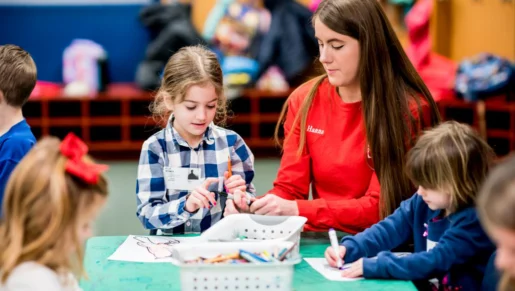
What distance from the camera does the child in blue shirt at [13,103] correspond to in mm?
2570

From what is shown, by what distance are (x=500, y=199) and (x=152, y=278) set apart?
3.22ft

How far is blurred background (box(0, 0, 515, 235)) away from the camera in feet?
21.0

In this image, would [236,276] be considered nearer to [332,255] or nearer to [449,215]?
[332,255]

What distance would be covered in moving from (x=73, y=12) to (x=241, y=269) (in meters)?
5.77

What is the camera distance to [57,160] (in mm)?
1687

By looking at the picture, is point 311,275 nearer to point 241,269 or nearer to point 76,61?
point 241,269

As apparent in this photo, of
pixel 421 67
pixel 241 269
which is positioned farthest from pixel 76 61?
pixel 241 269

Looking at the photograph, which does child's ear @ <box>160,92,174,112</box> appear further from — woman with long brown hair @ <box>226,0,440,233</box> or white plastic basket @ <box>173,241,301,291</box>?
white plastic basket @ <box>173,241,301,291</box>

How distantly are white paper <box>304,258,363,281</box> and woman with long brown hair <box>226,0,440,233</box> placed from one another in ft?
0.94

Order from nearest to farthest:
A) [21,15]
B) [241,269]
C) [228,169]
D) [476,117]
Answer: [241,269] → [228,169] → [476,117] → [21,15]

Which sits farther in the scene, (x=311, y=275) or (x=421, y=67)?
(x=421, y=67)

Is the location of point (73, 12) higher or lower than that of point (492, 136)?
higher

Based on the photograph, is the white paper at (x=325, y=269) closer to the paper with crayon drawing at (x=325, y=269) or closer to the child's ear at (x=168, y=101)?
the paper with crayon drawing at (x=325, y=269)


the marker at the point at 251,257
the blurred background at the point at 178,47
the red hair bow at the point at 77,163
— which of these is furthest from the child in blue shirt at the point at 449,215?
the blurred background at the point at 178,47
